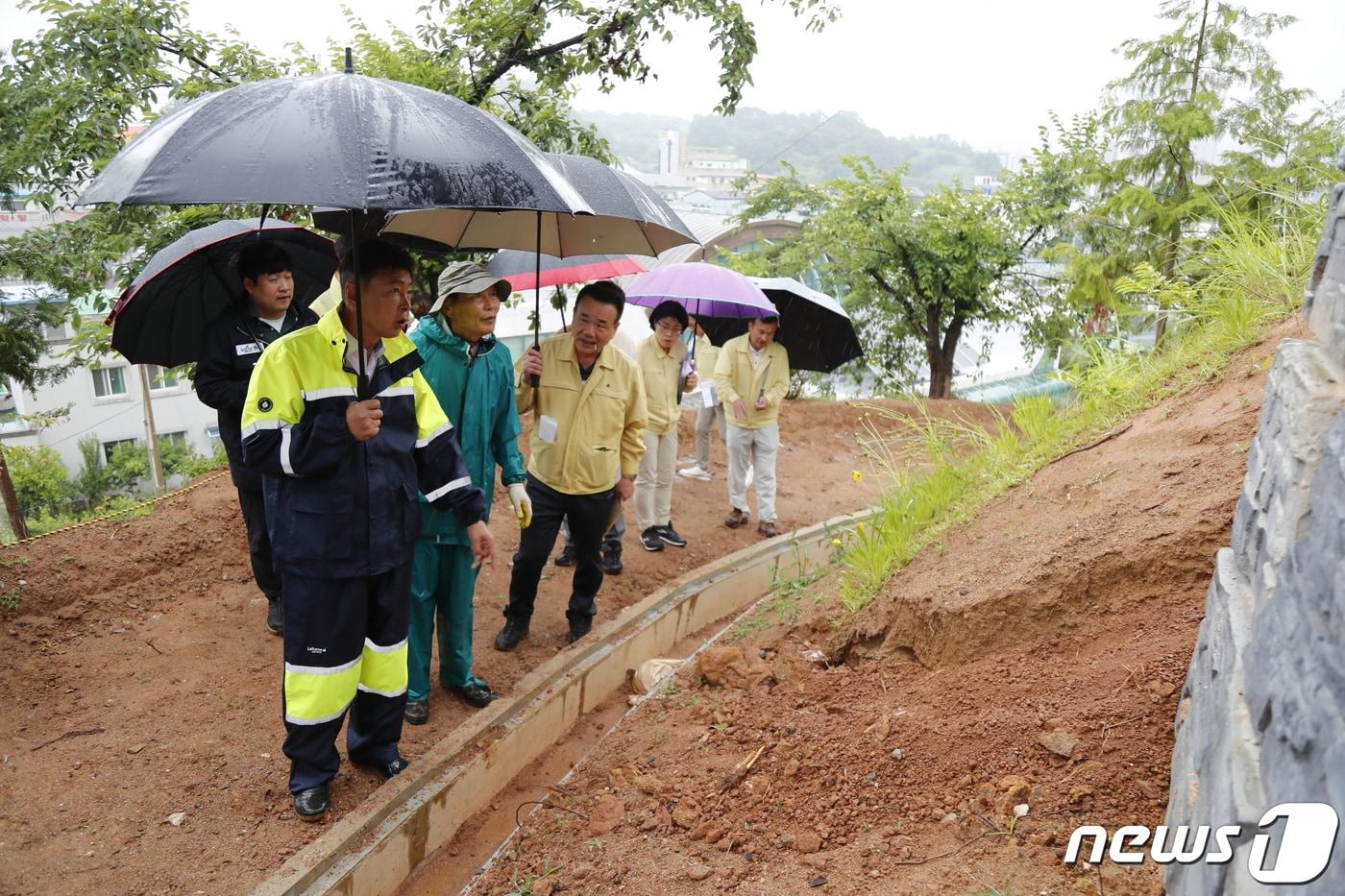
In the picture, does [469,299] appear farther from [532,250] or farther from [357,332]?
[532,250]

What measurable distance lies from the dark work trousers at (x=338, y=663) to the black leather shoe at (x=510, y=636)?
4.57ft

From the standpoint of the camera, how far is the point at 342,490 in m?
3.11

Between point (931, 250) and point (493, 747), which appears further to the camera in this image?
point (931, 250)

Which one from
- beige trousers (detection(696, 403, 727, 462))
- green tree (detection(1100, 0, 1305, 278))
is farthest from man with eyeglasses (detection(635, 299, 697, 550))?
green tree (detection(1100, 0, 1305, 278))

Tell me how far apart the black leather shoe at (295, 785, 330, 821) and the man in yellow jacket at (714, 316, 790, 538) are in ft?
14.9

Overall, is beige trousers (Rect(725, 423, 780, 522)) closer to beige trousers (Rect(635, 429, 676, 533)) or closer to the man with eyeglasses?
the man with eyeglasses

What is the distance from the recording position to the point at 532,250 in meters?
5.14

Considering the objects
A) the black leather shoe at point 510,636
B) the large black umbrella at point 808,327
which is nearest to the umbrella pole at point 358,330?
the black leather shoe at point 510,636

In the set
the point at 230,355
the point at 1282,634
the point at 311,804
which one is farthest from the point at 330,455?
the point at 1282,634

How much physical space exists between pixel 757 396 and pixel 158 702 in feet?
15.1

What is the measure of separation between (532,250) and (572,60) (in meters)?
2.05

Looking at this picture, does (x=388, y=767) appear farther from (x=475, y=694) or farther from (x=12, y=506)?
(x=12, y=506)

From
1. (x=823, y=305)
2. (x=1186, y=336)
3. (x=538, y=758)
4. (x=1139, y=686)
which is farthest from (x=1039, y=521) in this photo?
(x=823, y=305)

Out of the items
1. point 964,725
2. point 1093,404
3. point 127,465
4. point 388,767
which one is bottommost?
point 127,465
